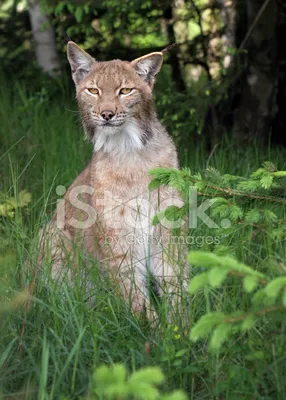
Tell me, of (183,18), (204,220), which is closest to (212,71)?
(183,18)

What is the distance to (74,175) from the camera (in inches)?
241

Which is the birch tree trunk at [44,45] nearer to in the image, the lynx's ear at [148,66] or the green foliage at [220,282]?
the lynx's ear at [148,66]

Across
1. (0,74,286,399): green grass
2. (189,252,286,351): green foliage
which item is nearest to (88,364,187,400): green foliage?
(189,252,286,351): green foliage

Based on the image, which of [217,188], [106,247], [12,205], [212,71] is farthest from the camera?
[212,71]

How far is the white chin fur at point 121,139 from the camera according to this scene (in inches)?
185

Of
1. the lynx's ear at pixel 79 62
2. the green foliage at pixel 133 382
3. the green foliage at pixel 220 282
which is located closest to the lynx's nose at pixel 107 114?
the lynx's ear at pixel 79 62

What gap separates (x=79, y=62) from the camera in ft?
16.4

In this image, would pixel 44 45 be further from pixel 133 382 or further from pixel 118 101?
pixel 133 382

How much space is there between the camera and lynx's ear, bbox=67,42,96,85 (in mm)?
4949

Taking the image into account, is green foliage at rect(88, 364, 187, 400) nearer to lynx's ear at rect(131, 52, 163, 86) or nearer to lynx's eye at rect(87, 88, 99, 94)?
lynx's eye at rect(87, 88, 99, 94)

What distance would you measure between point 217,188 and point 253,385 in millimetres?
1065

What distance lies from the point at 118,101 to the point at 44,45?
Result: 4.66m

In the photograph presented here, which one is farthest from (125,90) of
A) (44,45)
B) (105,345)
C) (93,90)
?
(44,45)

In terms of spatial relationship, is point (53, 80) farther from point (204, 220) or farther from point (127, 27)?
point (204, 220)
